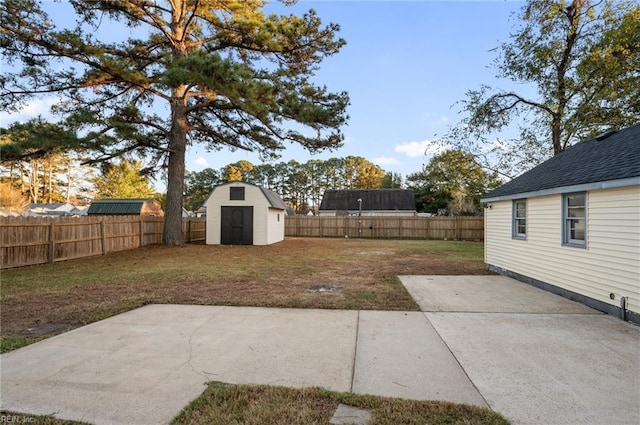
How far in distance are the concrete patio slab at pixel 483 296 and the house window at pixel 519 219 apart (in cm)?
121

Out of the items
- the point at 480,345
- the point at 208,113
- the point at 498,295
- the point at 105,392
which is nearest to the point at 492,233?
the point at 498,295

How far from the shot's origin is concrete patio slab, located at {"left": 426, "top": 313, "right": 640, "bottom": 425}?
91.3 inches

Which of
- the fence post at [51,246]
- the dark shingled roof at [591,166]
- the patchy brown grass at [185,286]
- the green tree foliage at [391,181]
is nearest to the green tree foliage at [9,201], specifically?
the fence post at [51,246]

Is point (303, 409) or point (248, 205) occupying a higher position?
point (248, 205)

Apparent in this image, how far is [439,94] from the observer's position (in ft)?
43.6

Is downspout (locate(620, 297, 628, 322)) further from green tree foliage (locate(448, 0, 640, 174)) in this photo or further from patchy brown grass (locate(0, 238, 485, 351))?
green tree foliage (locate(448, 0, 640, 174))

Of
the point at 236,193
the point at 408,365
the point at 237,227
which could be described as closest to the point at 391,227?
the point at 237,227

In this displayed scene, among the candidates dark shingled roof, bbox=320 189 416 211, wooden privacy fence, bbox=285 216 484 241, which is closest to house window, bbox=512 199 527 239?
wooden privacy fence, bbox=285 216 484 241

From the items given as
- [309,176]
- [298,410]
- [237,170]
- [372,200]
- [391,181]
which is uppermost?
[237,170]

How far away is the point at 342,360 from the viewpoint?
10.3 ft

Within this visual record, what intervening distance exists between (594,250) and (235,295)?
6.23 meters

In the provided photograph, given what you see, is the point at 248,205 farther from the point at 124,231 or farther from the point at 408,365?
the point at 408,365

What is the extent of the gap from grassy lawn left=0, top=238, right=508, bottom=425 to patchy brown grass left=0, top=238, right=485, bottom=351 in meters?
0.02

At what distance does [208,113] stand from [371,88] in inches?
292
